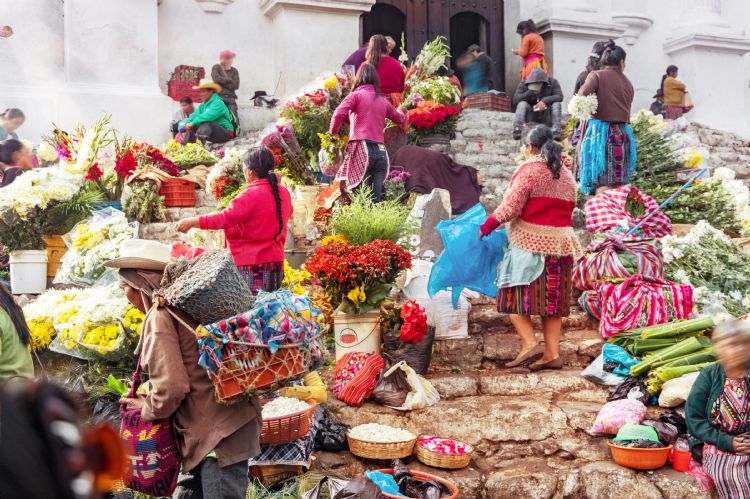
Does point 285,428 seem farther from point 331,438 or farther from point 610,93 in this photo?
point 610,93

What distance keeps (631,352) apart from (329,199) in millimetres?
3522

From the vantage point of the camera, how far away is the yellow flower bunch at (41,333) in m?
5.98

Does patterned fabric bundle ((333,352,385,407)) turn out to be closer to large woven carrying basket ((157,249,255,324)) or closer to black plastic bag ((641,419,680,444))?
black plastic bag ((641,419,680,444))

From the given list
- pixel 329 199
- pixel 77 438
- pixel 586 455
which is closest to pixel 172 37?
pixel 329 199

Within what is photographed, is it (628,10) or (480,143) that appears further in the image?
(628,10)

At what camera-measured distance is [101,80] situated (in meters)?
12.6

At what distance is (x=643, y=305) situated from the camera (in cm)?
Result: 673

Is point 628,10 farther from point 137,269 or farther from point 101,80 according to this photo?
point 137,269

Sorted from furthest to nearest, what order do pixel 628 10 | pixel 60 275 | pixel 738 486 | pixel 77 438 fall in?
pixel 628 10, pixel 60 275, pixel 738 486, pixel 77 438

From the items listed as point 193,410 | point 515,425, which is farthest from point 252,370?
point 515,425

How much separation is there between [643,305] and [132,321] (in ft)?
13.4

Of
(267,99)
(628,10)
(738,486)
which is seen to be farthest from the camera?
(628,10)

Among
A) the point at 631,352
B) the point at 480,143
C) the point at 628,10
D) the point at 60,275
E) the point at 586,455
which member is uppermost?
the point at 628,10

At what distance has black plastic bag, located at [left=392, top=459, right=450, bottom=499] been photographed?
15.5ft
